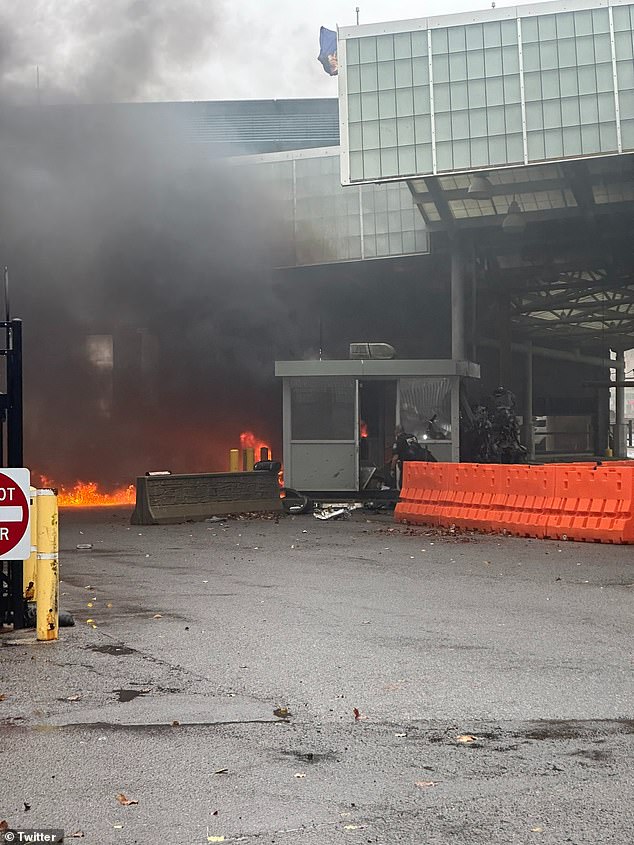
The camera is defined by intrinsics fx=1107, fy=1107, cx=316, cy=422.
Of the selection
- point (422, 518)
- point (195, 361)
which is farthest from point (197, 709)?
point (195, 361)

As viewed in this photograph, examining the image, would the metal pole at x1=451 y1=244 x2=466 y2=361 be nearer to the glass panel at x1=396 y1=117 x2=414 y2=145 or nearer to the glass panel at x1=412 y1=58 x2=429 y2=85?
the glass panel at x1=396 y1=117 x2=414 y2=145

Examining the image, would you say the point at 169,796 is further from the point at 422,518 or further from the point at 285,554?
the point at 422,518

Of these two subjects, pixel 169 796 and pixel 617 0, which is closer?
pixel 169 796

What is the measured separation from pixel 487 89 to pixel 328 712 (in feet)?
62.7

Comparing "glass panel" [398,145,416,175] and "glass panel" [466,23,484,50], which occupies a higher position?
"glass panel" [466,23,484,50]

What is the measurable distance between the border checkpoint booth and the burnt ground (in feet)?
36.1

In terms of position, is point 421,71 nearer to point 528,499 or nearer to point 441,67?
point 441,67

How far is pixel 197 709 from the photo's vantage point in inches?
211

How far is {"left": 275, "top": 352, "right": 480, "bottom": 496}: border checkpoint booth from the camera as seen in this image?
21469 millimetres

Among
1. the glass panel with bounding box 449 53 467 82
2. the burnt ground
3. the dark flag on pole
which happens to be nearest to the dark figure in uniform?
the glass panel with bounding box 449 53 467 82

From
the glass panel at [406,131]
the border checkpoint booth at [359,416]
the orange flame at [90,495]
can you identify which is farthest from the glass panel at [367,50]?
the orange flame at [90,495]

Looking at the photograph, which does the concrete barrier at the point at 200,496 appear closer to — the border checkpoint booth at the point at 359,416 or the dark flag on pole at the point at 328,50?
the border checkpoint booth at the point at 359,416

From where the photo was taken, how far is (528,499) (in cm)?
1450

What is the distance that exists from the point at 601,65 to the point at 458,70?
2816 millimetres
